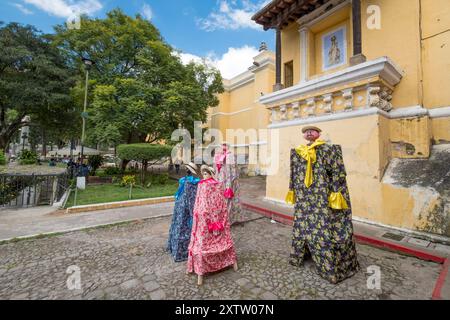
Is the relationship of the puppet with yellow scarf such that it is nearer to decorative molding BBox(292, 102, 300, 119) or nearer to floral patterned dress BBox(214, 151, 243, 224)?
floral patterned dress BBox(214, 151, 243, 224)

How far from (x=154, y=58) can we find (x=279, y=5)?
8359 millimetres

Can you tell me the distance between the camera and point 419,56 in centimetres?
459

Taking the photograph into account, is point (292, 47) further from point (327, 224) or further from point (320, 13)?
point (327, 224)

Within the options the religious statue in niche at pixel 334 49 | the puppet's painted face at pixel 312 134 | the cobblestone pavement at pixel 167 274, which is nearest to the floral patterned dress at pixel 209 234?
the cobblestone pavement at pixel 167 274

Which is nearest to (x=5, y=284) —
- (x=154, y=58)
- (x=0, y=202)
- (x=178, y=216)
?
(x=178, y=216)

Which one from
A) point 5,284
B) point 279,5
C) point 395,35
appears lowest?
point 5,284

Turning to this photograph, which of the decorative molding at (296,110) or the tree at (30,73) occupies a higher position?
the tree at (30,73)

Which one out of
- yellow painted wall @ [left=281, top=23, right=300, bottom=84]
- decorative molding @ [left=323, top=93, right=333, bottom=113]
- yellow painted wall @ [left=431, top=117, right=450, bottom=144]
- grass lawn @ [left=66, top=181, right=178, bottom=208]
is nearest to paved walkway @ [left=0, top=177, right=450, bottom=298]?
grass lawn @ [left=66, top=181, right=178, bottom=208]

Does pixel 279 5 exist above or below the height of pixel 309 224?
above

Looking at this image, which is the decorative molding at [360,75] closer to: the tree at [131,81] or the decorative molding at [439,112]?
the decorative molding at [439,112]

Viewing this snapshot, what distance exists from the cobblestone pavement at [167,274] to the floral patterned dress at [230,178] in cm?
97

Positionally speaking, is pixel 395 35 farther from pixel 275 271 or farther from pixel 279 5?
pixel 275 271

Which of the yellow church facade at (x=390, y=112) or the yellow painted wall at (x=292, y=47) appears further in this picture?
the yellow painted wall at (x=292, y=47)

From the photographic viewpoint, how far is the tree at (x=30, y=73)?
545 inches
